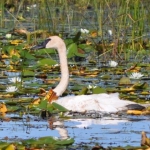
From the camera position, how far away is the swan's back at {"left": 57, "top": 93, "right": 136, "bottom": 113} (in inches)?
324

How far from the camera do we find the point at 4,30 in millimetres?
16203

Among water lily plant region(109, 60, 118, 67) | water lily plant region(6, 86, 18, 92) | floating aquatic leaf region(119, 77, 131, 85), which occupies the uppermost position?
water lily plant region(109, 60, 118, 67)

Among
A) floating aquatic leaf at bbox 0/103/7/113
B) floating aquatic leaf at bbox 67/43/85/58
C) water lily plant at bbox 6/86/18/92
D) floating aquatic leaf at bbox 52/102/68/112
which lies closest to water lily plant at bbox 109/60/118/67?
floating aquatic leaf at bbox 67/43/85/58

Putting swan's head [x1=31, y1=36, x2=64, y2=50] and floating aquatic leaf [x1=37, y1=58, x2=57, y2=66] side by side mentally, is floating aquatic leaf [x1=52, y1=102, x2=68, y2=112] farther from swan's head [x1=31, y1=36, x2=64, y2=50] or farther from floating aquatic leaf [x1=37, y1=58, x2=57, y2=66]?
floating aquatic leaf [x1=37, y1=58, x2=57, y2=66]

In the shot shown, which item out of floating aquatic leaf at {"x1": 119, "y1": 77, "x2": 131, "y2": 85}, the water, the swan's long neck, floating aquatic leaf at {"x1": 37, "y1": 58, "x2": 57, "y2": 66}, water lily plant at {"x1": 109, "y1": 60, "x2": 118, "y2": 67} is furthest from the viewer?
water lily plant at {"x1": 109, "y1": 60, "x2": 118, "y2": 67}

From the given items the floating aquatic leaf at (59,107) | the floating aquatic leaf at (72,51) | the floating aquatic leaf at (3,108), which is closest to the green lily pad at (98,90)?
the floating aquatic leaf at (59,107)

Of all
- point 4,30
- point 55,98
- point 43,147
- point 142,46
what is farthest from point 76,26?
point 43,147

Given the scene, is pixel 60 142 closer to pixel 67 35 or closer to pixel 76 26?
pixel 67 35

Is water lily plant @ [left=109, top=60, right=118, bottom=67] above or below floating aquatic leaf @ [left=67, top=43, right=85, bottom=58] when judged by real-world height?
below

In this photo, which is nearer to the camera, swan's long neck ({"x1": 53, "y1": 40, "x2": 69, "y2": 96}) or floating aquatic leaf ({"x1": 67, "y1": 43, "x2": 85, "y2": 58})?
swan's long neck ({"x1": 53, "y1": 40, "x2": 69, "y2": 96})

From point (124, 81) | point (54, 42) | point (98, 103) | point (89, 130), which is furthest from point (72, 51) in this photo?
point (89, 130)

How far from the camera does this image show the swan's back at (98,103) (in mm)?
8227

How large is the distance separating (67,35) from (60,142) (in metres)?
8.52

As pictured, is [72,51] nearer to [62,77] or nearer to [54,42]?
[54,42]
